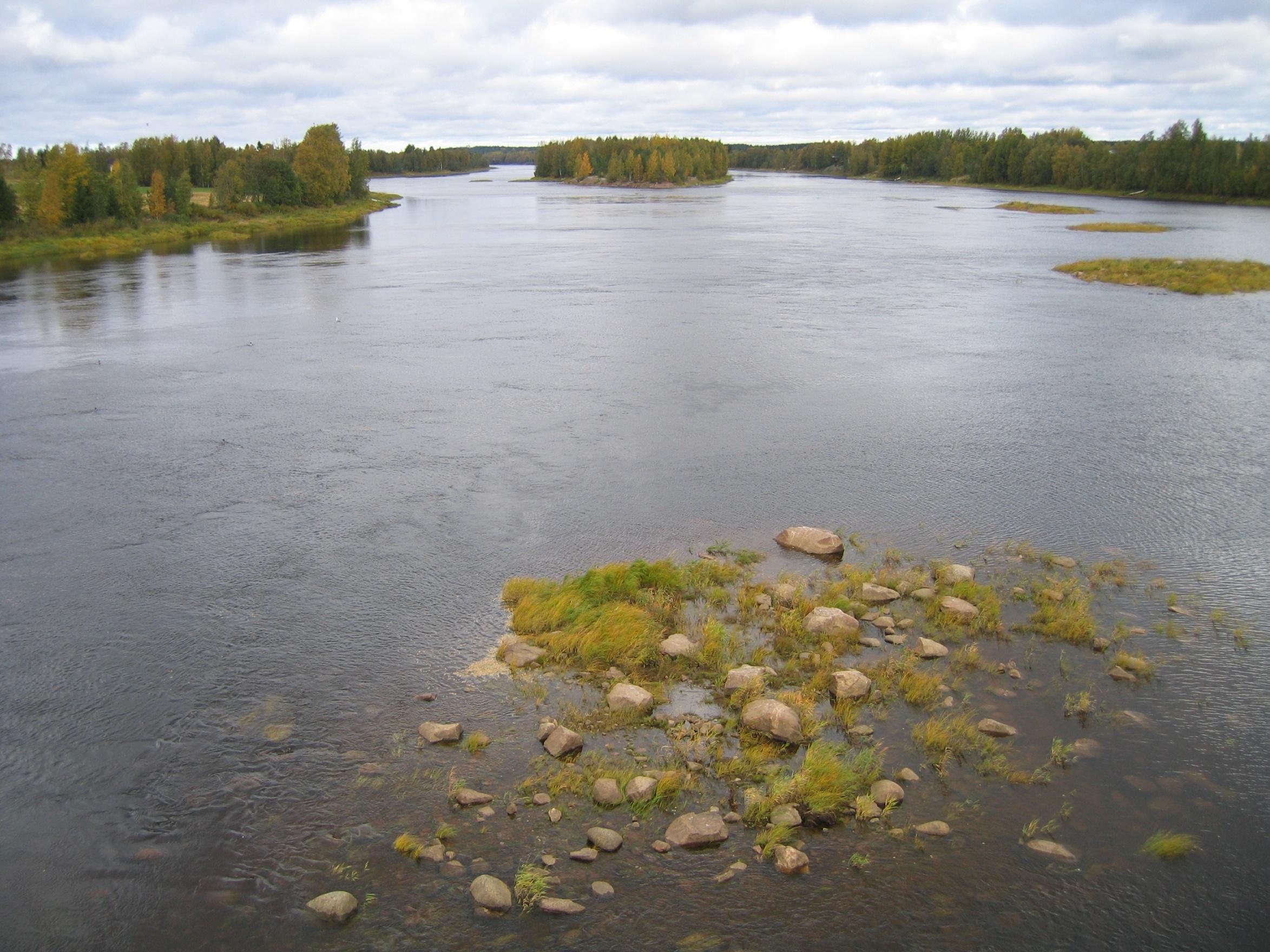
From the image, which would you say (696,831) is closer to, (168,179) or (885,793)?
(885,793)

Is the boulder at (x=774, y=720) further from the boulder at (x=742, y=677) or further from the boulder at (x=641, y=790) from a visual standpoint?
the boulder at (x=641, y=790)

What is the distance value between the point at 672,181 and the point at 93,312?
149133 millimetres

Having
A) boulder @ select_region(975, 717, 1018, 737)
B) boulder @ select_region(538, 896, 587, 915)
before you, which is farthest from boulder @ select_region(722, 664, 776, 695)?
boulder @ select_region(538, 896, 587, 915)

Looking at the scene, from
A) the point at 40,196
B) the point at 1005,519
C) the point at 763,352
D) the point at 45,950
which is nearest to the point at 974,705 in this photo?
the point at 1005,519

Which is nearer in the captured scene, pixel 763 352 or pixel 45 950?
pixel 45 950

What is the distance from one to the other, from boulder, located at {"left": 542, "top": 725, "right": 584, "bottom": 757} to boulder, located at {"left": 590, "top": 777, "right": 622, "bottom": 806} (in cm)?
59

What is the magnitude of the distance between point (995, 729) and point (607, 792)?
4.04 metres

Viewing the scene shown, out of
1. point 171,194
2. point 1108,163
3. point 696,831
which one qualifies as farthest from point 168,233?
point 1108,163

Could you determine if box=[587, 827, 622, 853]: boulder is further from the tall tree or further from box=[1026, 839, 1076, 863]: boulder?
the tall tree

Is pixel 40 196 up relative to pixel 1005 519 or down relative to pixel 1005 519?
up

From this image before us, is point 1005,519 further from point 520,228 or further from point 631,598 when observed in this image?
point 520,228

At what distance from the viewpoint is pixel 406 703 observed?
32.1 feet

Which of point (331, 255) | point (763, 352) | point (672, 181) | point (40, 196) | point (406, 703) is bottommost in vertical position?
point (406, 703)

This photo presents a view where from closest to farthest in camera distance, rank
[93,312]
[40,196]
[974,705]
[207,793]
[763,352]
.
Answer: [207,793], [974,705], [763,352], [93,312], [40,196]
